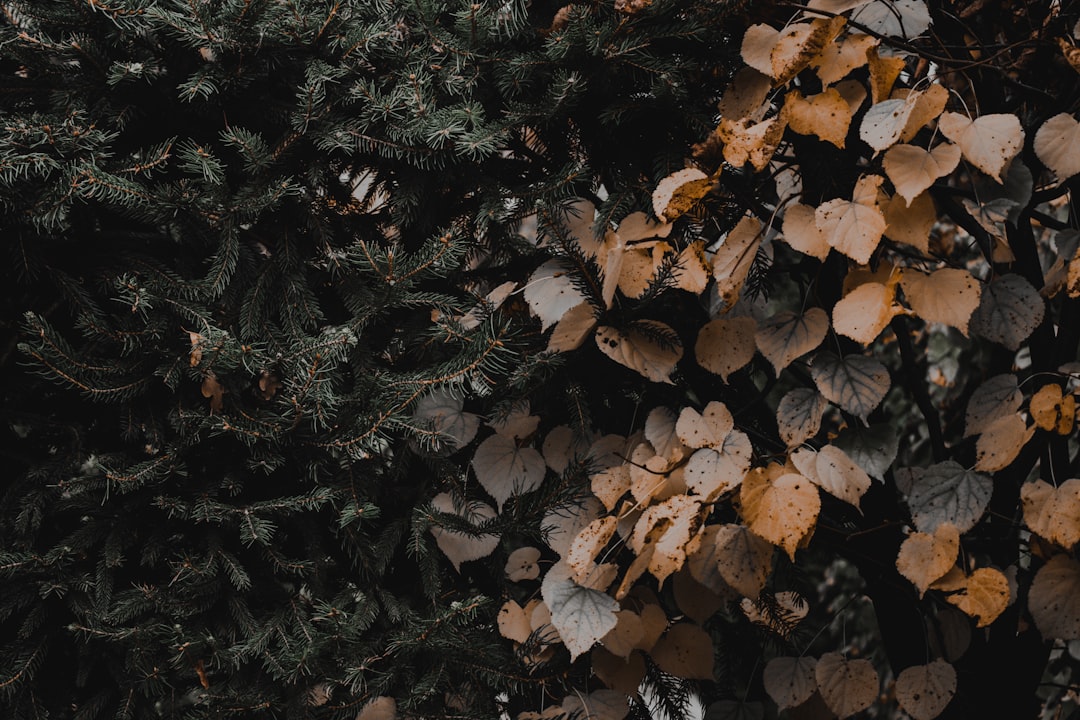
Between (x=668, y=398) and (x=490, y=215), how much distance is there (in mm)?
413

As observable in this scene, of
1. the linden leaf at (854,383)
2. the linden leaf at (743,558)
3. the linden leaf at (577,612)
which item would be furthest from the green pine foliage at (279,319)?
the linden leaf at (854,383)

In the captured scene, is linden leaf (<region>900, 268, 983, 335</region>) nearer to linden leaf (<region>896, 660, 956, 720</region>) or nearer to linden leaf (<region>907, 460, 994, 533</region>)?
linden leaf (<region>907, 460, 994, 533</region>)

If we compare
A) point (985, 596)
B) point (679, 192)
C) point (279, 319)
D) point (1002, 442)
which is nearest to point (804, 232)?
point (679, 192)

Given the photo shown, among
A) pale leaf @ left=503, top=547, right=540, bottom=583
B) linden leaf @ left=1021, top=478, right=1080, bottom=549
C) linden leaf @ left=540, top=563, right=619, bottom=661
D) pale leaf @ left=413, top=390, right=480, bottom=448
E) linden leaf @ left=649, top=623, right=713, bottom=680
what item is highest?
linden leaf @ left=1021, top=478, right=1080, bottom=549

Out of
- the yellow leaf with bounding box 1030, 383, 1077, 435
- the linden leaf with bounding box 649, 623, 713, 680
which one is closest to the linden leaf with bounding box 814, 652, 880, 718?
the linden leaf with bounding box 649, 623, 713, 680

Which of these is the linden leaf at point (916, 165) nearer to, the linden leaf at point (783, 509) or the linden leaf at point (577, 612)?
the linden leaf at point (783, 509)

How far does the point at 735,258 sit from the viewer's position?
1.21m

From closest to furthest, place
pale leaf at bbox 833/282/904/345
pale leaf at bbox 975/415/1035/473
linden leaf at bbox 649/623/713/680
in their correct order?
pale leaf at bbox 833/282/904/345, pale leaf at bbox 975/415/1035/473, linden leaf at bbox 649/623/713/680

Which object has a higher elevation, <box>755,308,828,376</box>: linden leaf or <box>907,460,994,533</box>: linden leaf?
<box>755,308,828,376</box>: linden leaf

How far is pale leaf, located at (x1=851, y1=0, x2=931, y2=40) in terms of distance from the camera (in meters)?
1.20

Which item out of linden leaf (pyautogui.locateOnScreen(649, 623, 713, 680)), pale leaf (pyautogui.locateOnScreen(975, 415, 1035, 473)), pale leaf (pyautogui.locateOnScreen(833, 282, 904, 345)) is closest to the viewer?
pale leaf (pyautogui.locateOnScreen(833, 282, 904, 345))

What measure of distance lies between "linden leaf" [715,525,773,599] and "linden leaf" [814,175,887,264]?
1.36 feet

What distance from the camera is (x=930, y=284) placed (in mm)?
1185

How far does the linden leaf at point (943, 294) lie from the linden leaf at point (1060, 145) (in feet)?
0.61
